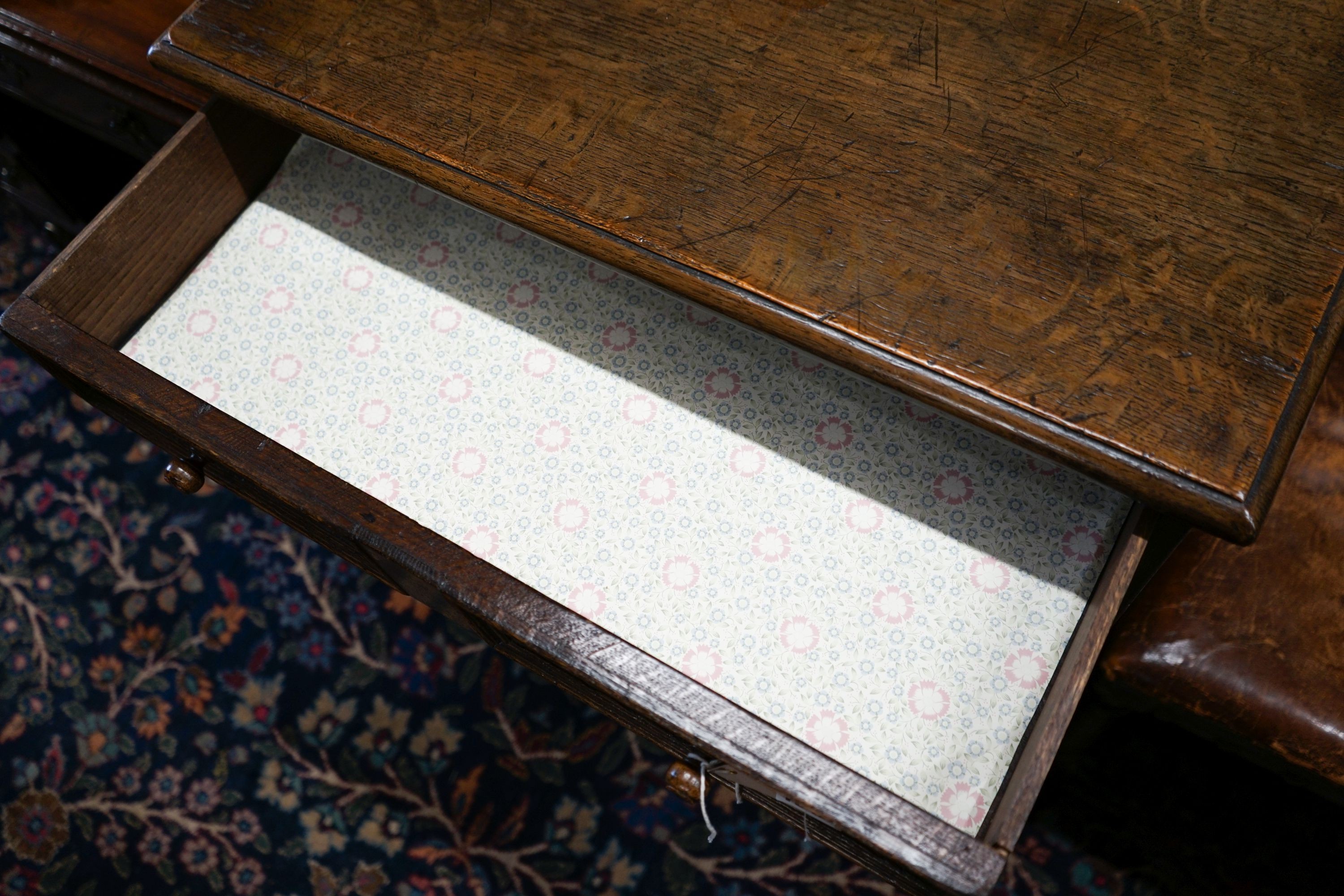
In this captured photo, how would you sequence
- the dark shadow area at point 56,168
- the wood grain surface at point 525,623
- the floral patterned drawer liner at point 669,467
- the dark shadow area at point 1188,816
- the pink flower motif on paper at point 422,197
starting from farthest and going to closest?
the dark shadow area at point 56,168 → the dark shadow area at point 1188,816 → the pink flower motif on paper at point 422,197 → the floral patterned drawer liner at point 669,467 → the wood grain surface at point 525,623

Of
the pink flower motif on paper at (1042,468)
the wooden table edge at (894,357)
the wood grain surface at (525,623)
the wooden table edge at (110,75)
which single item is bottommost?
the wood grain surface at (525,623)

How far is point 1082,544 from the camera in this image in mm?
591

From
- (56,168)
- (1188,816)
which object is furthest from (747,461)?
(56,168)

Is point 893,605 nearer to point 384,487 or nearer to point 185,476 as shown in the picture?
point 384,487

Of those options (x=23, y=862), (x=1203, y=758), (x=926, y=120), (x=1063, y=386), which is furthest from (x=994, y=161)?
(x=23, y=862)

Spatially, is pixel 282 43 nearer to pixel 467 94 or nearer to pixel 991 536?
pixel 467 94

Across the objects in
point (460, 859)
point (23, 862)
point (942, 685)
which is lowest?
point (23, 862)

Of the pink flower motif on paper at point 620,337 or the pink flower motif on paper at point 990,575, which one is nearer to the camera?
the pink flower motif on paper at point 990,575

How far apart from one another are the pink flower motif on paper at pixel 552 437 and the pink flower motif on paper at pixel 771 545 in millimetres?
154

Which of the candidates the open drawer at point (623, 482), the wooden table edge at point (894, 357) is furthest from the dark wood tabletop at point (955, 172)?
the open drawer at point (623, 482)

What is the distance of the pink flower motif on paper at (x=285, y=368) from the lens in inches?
27.8

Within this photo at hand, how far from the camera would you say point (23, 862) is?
1035 mm

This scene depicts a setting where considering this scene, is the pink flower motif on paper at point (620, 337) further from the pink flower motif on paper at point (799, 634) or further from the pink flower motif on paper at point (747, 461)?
the pink flower motif on paper at point (799, 634)

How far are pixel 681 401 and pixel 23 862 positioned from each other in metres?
0.98
